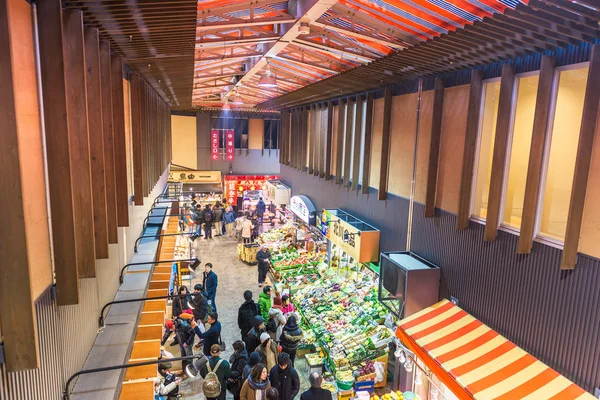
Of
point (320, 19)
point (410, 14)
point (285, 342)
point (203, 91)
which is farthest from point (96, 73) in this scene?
point (203, 91)

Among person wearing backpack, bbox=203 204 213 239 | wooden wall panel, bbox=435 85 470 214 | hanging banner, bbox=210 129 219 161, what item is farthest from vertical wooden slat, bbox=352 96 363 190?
hanging banner, bbox=210 129 219 161

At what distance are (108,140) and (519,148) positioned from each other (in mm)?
5910

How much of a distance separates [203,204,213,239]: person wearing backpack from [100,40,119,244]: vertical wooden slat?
13769 mm

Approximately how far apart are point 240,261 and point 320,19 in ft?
38.1

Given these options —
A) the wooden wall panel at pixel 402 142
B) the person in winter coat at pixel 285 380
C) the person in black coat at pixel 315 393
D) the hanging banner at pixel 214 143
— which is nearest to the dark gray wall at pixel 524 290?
the wooden wall panel at pixel 402 142

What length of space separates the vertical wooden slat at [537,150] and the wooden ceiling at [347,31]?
0.39 meters

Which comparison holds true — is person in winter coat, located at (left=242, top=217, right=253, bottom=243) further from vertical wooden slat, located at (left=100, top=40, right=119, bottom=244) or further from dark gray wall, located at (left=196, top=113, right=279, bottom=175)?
vertical wooden slat, located at (left=100, top=40, right=119, bottom=244)

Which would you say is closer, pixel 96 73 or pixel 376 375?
pixel 96 73

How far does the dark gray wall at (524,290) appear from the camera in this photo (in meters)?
4.84

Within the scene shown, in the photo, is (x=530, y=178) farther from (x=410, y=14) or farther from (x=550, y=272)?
(x=410, y=14)

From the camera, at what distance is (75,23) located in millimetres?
3771

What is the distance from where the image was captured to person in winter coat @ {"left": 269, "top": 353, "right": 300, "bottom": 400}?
6547mm

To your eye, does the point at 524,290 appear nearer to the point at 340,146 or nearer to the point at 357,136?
the point at 357,136

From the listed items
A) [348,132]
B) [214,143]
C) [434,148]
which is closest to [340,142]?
[348,132]
